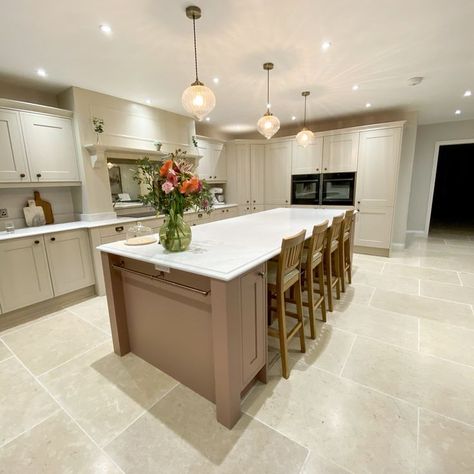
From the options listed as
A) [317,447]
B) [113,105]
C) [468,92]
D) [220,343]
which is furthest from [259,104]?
[317,447]

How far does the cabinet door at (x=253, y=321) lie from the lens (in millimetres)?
1486

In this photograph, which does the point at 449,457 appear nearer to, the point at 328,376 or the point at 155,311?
the point at 328,376

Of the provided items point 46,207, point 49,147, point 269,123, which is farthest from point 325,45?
point 46,207

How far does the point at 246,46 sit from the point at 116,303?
8.22ft

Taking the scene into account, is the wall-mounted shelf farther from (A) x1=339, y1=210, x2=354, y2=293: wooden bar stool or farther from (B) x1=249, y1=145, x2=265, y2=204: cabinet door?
(A) x1=339, y1=210, x2=354, y2=293: wooden bar stool

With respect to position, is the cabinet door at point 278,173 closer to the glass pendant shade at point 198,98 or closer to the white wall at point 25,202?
the glass pendant shade at point 198,98

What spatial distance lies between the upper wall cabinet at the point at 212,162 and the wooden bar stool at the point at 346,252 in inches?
117

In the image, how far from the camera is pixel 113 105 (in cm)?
353

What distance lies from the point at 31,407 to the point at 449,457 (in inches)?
94.7

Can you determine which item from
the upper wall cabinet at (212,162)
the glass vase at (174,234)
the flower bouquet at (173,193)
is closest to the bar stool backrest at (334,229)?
the flower bouquet at (173,193)

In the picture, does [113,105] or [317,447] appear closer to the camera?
[317,447]

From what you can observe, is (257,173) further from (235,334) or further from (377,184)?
(235,334)

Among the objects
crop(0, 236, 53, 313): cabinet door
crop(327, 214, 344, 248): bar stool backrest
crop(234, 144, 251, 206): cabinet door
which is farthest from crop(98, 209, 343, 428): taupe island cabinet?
crop(234, 144, 251, 206): cabinet door

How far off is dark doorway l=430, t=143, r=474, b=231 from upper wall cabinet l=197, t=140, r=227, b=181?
7606mm
